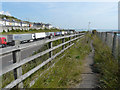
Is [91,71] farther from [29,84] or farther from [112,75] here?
[29,84]

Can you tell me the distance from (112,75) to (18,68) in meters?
2.93

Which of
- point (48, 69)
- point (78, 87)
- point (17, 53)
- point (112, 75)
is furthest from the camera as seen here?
point (48, 69)

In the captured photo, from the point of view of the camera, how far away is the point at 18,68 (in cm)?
299

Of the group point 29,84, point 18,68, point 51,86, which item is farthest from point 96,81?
point 18,68

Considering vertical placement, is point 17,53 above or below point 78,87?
above

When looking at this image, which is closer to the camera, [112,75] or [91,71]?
[112,75]

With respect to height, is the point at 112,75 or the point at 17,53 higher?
the point at 17,53

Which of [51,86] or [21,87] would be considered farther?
[51,86]

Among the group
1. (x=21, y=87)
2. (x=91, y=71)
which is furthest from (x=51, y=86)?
(x=91, y=71)

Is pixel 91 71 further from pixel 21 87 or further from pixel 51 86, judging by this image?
pixel 21 87

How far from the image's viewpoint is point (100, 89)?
3674 millimetres

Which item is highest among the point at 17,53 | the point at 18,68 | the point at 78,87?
the point at 17,53

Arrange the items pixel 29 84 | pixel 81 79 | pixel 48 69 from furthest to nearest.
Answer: pixel 48 69 < pixel 81 79 < pixel 29 84

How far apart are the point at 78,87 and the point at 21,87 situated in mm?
1692
